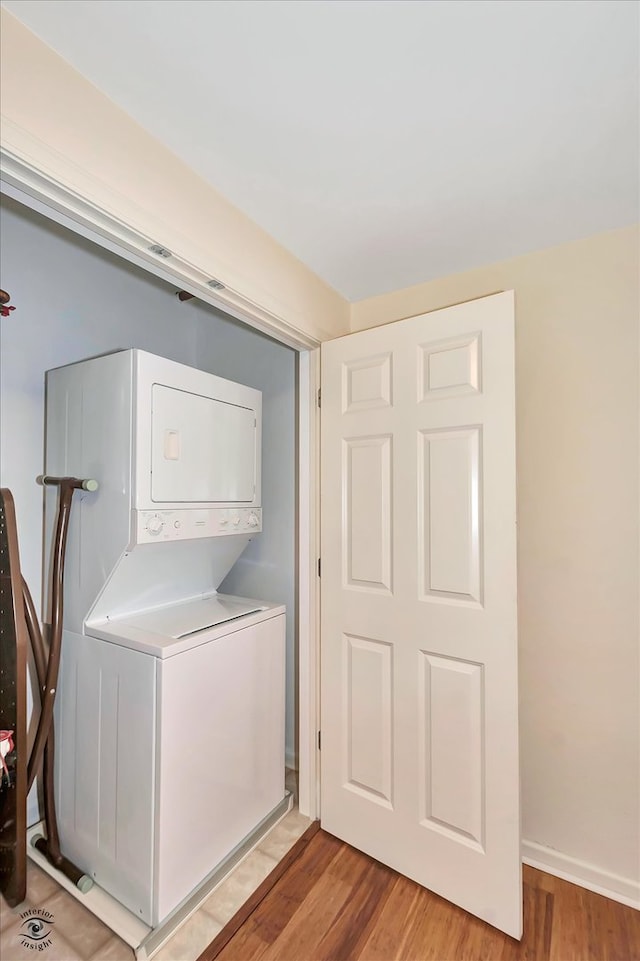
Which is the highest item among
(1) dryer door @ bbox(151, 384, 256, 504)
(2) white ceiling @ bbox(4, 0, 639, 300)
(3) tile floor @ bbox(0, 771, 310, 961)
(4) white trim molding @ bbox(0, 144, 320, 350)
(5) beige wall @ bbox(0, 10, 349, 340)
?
(2) white ceiling @ bbox(4, 0, 639, 300)

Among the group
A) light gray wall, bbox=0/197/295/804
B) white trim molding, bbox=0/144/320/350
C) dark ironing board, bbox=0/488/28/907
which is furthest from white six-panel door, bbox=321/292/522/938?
dark ironing board, bbox=0/488/28/907

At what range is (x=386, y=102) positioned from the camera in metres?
1.14

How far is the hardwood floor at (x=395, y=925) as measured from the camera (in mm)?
1387

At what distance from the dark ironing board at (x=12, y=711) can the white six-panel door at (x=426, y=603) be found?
1.08 m

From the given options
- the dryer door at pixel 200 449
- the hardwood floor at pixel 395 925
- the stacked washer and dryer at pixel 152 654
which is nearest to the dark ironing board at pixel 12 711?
the stacked washer and dryer at pixel 152 654

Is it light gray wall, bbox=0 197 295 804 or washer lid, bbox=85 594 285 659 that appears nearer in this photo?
washer lid, bbox=85 594 285 659

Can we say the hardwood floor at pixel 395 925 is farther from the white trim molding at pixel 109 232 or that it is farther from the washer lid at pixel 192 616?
the white trim molding at pixel 109 232

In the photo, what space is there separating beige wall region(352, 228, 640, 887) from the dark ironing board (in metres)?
1.79

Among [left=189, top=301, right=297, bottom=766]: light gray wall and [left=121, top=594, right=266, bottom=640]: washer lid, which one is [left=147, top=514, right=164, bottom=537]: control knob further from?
[left=189, top=301, right=297, bottom=766]: light gray wall

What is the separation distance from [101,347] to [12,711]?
5.16ft

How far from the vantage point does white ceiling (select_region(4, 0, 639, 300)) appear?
94cm

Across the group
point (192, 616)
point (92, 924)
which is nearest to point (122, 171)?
point (192, 616)

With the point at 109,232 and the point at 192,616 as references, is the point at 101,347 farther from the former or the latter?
the point at 192,616

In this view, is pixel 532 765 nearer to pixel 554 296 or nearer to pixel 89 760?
pixel 89 760
